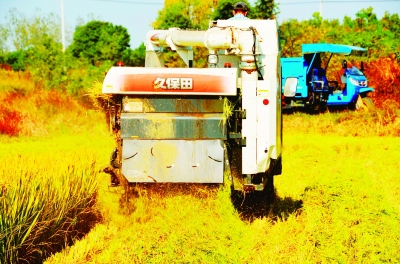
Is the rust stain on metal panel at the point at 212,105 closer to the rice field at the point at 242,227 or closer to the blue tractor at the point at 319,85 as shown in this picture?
the rice field at the point at 242,227

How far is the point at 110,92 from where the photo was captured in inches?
263

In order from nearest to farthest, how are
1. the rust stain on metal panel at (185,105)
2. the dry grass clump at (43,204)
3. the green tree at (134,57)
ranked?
the dry grass clump at (43,204)
the rust stain on metal panel at (185,105)
the green tree at (134,57)

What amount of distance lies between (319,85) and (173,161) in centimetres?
1408

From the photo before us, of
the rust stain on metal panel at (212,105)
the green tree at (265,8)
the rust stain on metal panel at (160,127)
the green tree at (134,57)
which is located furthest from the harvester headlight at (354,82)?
the rust stain on metal panel at (160,127)

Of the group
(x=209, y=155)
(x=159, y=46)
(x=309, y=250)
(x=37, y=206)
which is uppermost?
(x=159, y=46)

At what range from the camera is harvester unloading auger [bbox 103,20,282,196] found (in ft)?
21.7

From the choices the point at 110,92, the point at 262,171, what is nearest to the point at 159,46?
the point at 110,92

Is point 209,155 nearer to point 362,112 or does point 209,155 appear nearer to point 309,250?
point 309,250

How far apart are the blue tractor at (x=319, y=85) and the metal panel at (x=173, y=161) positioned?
13.4 m

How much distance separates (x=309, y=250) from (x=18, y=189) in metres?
3.06

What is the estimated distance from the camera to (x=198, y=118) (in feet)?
22.0

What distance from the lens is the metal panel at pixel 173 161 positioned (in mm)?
6707

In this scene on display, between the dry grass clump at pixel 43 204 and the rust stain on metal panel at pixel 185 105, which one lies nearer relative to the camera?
the dry grass clump at pixel 43 204

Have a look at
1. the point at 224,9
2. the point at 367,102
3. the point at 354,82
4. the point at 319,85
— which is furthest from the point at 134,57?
the point at 367,102
